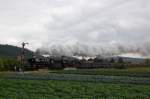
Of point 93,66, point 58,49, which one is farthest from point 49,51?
point 93,66

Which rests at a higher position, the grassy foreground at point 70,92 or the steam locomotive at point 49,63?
the steam locomotive at point 49,63

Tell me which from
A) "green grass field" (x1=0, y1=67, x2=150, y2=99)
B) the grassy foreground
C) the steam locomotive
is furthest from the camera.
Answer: the steam locomotive

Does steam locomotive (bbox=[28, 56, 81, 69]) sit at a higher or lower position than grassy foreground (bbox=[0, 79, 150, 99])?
higher

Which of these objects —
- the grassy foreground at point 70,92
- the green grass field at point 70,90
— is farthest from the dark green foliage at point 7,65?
the grassy foreground at point 70,92

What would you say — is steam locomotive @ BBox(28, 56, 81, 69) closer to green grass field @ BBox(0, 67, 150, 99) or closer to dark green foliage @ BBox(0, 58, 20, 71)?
dark green foliage @ BBox(0, 58, 20, 71)

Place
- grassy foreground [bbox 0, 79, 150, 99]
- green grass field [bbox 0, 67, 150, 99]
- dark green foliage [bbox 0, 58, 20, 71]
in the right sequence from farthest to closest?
dark green foliage [bbox 0, 58, 20, 71], green grass field [bbox 0, 67, 150, 99], grassy foreground [bbox 0, 79, 150, 99]

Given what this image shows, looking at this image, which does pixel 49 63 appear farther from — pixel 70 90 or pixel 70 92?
pixel 70 92

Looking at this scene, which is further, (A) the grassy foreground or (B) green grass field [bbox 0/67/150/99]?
(B) green grass field [bbox 0/67/150/99]

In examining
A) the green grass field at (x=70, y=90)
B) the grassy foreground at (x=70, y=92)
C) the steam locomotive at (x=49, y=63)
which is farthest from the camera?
the steam locomotive at (x=49, y=63)

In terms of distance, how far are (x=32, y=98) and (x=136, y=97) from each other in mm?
7414

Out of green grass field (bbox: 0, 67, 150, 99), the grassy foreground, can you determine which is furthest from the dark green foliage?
the grassy foreground

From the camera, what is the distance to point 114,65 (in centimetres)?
8238

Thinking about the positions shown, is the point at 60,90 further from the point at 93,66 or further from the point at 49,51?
the point at 49,51

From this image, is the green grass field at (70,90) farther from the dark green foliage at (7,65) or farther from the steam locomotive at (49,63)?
the steam locomotive at (49,63)
